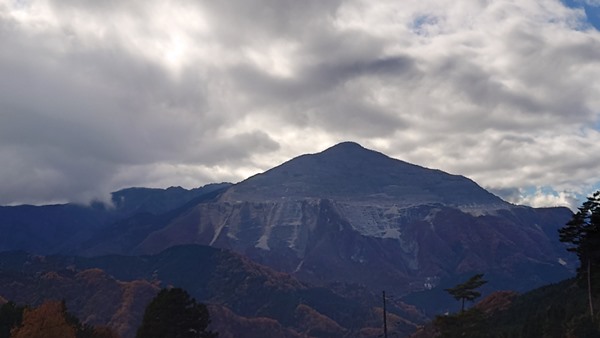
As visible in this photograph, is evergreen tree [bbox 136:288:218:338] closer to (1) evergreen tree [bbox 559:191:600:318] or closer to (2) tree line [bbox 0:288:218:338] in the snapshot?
(2) tree line [bbox 0:288:218:338]

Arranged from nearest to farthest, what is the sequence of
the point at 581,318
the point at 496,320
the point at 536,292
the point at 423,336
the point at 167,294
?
1. the point at 581,318
2. the point at 167,294
3. the point at 496,320
4. the point at 536,292
5. the point at 423,336

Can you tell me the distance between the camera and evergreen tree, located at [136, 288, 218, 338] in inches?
3413

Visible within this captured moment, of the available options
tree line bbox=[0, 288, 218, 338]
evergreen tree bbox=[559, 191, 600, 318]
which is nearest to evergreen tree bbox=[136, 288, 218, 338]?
tree line bbox=[0, 288, 218, 338]

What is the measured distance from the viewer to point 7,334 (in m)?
92.6

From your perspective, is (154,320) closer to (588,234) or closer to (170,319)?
(170,319)

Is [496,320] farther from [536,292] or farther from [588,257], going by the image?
[588,257]

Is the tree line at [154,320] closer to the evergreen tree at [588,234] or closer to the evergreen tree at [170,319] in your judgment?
the evergreen tree at [170,319]

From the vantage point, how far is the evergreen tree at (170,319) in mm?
86688

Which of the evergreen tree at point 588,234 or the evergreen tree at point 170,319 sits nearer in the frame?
the evergreen tree at point 588,234

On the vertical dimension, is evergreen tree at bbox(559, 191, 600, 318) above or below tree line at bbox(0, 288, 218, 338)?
above

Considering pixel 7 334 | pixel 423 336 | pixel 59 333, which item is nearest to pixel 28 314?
pixel 59 333

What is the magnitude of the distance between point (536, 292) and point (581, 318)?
215 ft

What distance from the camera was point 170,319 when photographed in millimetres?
87250

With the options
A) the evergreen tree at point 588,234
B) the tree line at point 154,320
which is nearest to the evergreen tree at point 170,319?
the tree line at point 154,320
